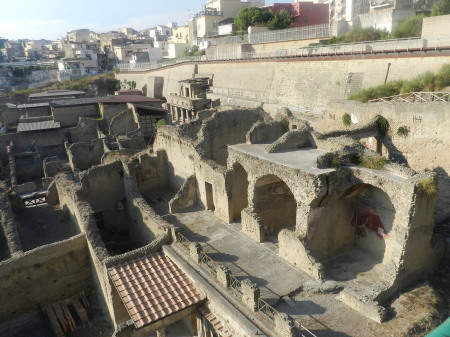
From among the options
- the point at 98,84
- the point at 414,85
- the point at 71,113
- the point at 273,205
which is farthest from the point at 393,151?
the point at 98,84

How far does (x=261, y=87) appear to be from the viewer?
3575cm

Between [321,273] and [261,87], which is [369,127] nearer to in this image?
[321,273]

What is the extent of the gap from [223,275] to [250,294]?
1.28 metres

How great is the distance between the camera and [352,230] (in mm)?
13062

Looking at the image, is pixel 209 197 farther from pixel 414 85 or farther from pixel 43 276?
pixel 414 85

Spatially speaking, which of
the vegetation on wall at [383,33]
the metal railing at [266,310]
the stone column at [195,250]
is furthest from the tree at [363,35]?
the metal railing at [266,310]

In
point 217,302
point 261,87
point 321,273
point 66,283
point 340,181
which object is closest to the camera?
point 217,302

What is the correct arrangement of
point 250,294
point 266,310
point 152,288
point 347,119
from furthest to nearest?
point 347,119 → point 152,288 → point 250,294 → point 266,310

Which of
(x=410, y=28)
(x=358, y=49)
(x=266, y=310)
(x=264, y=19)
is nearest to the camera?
(x=266, y=310)

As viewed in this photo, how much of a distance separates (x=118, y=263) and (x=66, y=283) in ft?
9.66

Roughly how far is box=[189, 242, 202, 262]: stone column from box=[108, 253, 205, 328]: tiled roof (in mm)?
662

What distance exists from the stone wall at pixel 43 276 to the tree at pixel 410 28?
28760mm

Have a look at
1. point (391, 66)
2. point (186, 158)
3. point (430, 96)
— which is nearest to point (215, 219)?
point (186, 158)

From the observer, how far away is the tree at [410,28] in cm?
2878
